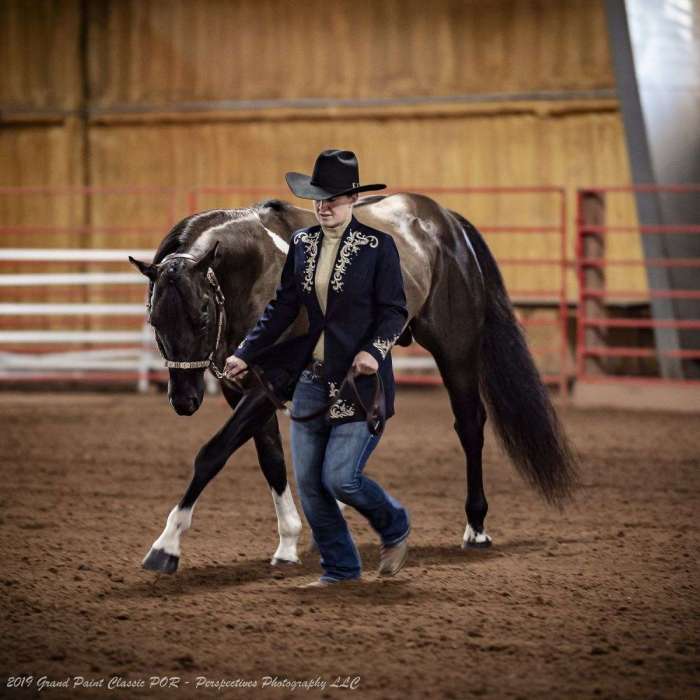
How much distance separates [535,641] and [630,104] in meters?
7.17

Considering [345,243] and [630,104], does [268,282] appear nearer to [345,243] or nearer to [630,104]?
[345,243]

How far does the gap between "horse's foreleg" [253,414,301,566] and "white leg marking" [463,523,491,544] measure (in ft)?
2.41

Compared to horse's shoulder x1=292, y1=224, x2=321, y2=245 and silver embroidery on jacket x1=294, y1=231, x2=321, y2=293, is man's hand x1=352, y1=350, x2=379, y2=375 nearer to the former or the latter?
silver embroidery on jacket x1=294, y1=231, x2=321, y2=293

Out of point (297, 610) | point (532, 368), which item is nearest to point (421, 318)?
point (532, 368)

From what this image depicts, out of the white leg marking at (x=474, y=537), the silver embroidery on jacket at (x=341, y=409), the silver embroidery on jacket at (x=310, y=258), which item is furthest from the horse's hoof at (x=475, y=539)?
the silver embroidery on jacket at (x=310, y=258)

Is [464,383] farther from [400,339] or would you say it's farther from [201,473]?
[201,473]

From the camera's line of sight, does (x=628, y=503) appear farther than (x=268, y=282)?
Yes

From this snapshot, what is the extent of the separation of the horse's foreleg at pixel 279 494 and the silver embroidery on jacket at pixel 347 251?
3.11ft

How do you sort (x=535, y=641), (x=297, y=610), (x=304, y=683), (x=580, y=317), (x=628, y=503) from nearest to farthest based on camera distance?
(x=304, y=683) < (x=535, y=641) < (x=297, y=610) < (x=628, y=503) < (x=580, y=317)

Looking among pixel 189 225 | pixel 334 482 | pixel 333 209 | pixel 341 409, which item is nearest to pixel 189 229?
pixel 189 225

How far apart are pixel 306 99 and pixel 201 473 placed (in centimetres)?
934

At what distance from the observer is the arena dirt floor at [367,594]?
123 inches

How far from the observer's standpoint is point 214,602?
12.8 ft

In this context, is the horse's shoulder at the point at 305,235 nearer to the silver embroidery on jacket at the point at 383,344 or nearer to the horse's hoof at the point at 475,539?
the silver embroidery on jacket at the point at 383,344
